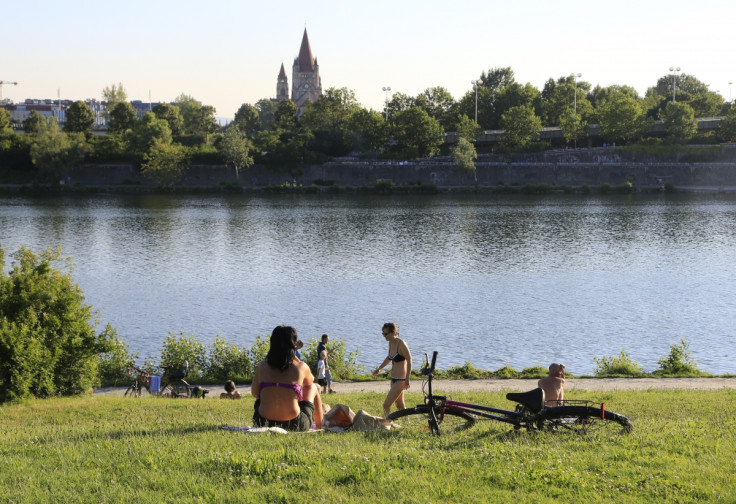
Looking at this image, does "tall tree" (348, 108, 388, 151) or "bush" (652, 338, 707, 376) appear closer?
"bush" (652, 338, 707, 376)

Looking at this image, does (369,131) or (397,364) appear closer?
(397,364)

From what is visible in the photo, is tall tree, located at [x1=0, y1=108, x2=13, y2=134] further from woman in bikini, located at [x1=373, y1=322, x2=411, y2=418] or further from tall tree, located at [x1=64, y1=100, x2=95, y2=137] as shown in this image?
woman in bikini, located at [x1=373, y1=322, x2=411, y2=418]

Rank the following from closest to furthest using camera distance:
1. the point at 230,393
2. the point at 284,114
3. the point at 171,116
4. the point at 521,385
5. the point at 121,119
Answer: the point at 230,393
the point at 521,385
the point at 121,119
the point at 171,116
the point at 284,114

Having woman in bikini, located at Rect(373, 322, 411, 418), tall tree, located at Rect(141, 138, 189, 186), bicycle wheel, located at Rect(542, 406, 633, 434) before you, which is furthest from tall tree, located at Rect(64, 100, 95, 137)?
bicycle wheel, located at Rect(542, 406, 633, 434)

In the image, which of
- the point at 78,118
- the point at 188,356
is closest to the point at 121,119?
the point at 78,118

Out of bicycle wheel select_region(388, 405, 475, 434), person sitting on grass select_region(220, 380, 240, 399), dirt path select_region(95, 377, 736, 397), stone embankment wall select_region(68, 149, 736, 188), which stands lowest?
dirt path select_region(95, 377, 736, 397)

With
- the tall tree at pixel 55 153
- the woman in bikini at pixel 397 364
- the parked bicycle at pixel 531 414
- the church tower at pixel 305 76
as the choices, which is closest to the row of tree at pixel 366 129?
the tall tree at pixel 55 153

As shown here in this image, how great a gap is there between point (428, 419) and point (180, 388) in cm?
1055

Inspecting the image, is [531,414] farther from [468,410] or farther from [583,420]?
[468,410]

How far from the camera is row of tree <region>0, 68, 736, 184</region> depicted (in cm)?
10750

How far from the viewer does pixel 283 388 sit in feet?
30.6

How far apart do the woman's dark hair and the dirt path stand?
935 cm

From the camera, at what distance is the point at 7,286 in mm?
17750

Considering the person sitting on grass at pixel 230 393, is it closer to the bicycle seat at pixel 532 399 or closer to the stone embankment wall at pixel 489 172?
the bicycle seat at pixel 532 399
